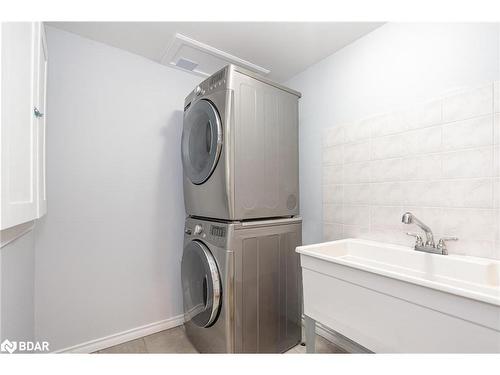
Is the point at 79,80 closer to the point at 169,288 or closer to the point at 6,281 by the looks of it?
the point at 6,281

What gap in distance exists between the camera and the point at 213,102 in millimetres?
1552

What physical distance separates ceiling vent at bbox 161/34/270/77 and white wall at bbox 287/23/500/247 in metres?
0.60

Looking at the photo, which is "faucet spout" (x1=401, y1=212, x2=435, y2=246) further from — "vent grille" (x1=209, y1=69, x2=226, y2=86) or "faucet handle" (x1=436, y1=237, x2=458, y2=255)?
"vent grille" (x1=209, y1=69, x2=226, y2=86)

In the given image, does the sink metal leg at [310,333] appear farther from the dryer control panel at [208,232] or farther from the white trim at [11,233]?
the white trim at [11,233]

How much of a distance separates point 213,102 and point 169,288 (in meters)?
1.56

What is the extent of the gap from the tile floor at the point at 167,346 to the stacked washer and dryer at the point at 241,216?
81 mm

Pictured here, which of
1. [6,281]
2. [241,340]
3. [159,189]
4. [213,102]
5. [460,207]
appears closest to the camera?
[6,281]

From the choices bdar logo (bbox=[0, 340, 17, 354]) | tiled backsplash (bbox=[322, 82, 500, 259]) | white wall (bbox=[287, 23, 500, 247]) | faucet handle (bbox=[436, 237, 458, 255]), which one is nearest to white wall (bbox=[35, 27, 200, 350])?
bdar logo (bbox=[0, 340, 17, 354])

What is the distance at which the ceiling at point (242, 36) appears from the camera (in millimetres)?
1599

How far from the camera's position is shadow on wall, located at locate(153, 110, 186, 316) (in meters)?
2.02

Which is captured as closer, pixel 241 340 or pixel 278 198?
pixel 241 340

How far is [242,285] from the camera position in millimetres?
1461

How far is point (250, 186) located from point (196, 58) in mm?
1208
